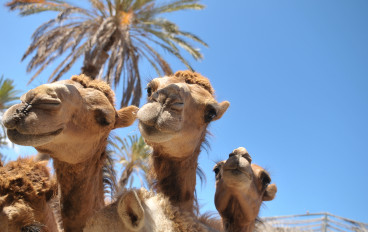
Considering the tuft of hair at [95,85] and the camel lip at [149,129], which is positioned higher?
the tuft of hair at [95,85]

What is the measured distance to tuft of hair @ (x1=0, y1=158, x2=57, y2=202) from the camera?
2.50 meters

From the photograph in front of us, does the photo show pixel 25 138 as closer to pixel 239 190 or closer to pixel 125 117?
pixel 125 117

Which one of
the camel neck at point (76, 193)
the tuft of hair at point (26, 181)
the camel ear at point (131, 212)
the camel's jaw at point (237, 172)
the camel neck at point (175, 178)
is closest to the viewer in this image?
the camel ear at point (131, 212)

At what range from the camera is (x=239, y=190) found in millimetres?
3219

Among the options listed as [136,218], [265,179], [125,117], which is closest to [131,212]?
[136,218]

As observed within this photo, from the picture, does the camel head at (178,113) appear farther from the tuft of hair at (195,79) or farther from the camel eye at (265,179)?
the camel eye at (265,179)

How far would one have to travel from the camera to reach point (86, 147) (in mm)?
2828

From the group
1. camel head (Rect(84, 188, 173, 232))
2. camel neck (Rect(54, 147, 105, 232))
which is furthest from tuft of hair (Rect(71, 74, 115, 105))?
camel head (Rect(84, 188, 173, 232))

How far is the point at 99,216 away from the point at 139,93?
10805 mm

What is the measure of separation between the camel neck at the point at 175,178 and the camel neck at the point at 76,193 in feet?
2.02

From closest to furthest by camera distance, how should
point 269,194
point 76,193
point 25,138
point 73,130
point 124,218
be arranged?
point 124,218 → point 25,138 → point 73,130 → point 76,193 → point 269,194

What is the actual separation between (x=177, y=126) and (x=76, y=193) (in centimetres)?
109

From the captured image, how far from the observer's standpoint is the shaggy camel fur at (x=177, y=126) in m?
2.58

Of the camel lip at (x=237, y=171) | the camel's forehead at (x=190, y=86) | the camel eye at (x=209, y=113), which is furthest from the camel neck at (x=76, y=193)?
the camel lip at (x=237, y=171)
